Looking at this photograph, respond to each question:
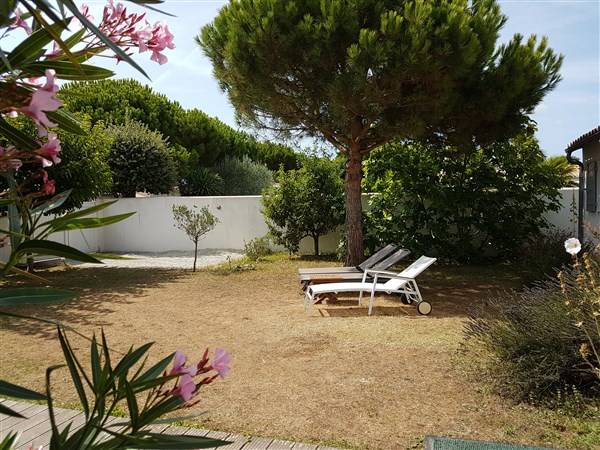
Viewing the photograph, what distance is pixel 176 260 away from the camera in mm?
13844

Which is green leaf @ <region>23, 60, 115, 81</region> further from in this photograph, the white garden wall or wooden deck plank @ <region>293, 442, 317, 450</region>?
the white garden wall

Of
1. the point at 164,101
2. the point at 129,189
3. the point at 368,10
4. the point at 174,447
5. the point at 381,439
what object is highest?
the point at 164,101

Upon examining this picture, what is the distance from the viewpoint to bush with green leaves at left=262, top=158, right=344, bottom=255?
13145mm

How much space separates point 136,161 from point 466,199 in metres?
10.9

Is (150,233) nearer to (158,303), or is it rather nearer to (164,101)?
(158,303)

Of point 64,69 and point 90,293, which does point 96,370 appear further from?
point 90,293

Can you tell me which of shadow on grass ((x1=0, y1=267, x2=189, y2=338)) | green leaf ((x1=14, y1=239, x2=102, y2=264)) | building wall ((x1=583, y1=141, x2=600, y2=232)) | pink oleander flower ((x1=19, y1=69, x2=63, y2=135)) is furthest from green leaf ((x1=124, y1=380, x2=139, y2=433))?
building wall ((x1=583, y1=141, x2=600, y2=232))

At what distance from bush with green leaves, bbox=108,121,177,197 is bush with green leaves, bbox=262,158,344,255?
6.33m

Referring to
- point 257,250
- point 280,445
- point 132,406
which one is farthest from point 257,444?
point 257,250

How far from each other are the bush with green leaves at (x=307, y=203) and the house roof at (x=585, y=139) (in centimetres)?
514

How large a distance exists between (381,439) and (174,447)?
2.57m

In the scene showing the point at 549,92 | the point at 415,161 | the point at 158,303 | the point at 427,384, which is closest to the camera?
the point at 427,384

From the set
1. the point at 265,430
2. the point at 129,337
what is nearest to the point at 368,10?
the point at 129,337

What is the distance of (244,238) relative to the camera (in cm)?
1548
